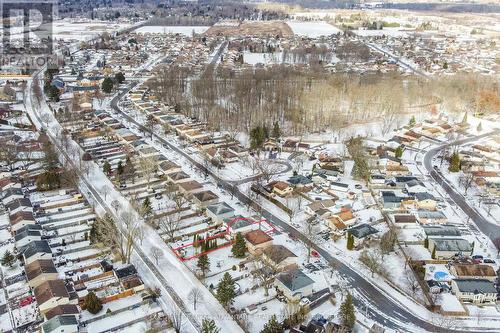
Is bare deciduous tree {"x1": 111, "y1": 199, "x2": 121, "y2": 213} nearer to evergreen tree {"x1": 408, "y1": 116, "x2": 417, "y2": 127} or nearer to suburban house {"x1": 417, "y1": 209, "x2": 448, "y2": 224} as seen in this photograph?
suburban house {"x1": 417, "y1": 209, "x2": 448, "y2": 224}

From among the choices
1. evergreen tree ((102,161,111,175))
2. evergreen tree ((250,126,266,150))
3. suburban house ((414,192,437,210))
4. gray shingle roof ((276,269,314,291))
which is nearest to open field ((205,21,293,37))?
evergreen tree ((250,126,266,150))

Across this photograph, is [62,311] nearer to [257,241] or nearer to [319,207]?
[257,241]

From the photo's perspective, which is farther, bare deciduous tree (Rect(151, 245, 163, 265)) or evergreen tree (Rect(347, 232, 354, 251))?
evergreen tree (Rect(347, 232, 354, 251))

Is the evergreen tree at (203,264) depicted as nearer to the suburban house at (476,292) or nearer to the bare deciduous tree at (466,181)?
the suburban house at (476,292)

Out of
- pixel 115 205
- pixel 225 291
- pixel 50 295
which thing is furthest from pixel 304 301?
pixel 115 205

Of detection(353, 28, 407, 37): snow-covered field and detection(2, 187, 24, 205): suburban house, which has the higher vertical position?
detection(353, 28, 407, 37): snow-covered field

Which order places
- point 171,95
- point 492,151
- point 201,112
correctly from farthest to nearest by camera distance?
point 171,95 < point 201,112 < point 492,151

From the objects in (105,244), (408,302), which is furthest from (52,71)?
(408,302)

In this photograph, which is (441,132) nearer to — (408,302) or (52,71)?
(408,302)
